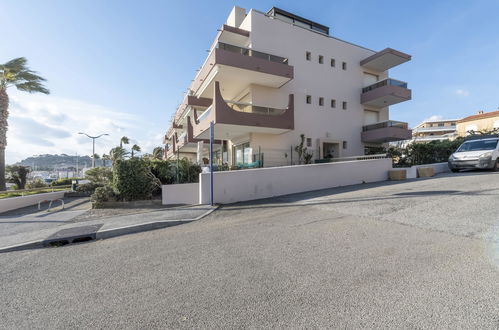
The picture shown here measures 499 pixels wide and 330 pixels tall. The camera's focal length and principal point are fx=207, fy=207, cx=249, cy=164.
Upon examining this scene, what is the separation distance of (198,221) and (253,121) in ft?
25.2

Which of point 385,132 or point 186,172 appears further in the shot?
point 385,132

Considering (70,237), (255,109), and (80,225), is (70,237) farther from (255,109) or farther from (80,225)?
(255,109)

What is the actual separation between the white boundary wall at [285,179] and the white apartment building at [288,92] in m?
2.92

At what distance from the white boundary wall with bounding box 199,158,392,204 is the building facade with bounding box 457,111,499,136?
32.2m

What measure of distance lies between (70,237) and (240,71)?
11.5 m

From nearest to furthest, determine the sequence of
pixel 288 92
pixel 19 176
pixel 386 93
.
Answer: pixel 288 92 → pixel 386 93 → pixel 19 176

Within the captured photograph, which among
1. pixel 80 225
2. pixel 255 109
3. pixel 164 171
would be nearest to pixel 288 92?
pixel 255 109

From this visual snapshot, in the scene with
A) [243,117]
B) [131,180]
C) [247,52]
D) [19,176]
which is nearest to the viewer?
[131,180]

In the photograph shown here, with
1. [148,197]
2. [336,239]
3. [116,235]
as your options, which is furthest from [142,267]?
[148,197]

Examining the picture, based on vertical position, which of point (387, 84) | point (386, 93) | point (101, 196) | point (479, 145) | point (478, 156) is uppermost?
point (387, 84)

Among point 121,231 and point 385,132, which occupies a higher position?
point 385,132

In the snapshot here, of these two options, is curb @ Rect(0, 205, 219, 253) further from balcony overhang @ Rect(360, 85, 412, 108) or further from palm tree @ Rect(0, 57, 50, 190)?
balcony overhang @ Rect(360, 85, 412, 108)

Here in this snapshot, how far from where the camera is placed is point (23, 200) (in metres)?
11.2

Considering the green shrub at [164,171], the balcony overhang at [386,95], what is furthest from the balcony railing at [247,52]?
the balcony overhang at [386,95]
